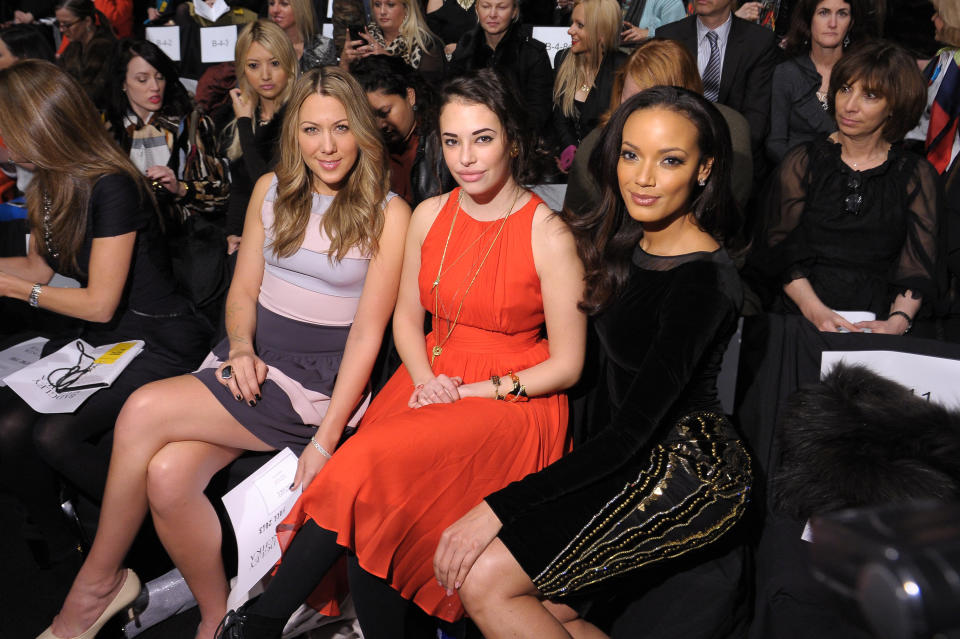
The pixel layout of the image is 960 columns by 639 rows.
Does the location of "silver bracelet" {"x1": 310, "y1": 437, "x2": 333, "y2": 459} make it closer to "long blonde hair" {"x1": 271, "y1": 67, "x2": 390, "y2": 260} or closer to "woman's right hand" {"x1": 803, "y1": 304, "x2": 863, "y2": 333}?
"long blonde hair" {"x1": 271, "y1": 67, "x2": 390, "y2": 260}

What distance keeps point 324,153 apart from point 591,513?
1446mm

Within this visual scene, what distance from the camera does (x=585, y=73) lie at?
159 inches

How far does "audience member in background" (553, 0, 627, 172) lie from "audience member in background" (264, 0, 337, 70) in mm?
1553

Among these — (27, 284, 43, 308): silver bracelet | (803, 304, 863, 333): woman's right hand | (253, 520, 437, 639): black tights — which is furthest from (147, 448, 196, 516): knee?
(803, 304, 863, 333): woman's right hand

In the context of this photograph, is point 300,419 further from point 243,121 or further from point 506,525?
point 243,121

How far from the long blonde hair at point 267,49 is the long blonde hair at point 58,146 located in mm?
1214

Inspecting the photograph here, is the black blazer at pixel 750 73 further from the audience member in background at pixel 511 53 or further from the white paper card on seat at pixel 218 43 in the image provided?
the white paper card on seat at pixel 218 43

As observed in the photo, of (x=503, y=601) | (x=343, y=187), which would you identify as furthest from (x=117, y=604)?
(x=343, y=187)

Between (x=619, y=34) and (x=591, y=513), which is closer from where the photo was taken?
(x=591, y=513)

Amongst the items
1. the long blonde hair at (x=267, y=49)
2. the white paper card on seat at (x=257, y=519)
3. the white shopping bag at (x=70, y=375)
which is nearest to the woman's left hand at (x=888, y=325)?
the white paper card on seat at (x=257, y=519)

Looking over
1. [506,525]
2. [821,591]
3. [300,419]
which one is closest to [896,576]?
[821,591]

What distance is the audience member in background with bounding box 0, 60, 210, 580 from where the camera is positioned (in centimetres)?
259

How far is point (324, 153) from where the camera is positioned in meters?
2.52

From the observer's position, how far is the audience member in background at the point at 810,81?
140 inches
